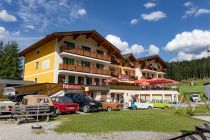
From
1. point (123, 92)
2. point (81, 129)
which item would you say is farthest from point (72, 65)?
point (81, 129)

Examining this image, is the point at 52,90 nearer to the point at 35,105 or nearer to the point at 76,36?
the point at 76,36

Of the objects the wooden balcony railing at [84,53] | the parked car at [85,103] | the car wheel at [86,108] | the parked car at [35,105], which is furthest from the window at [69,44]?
the parked car at [35,105]

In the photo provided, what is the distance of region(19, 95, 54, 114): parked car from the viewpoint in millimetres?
17609

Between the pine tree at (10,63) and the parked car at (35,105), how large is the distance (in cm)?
4554

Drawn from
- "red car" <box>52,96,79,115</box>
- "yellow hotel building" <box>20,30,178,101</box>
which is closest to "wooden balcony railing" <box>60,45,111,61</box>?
"yellow hotel building" <box>20,30,178,101</box>

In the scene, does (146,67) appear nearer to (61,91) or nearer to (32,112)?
(61,91)

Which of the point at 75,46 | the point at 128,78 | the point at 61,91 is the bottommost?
the point at 61,91

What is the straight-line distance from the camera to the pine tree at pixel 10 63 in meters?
62.5

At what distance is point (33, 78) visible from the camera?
1766 inches

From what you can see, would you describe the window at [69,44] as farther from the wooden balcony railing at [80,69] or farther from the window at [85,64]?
the window at [85,64]

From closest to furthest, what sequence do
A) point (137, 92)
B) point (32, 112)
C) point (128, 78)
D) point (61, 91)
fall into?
1. point (32, 112)
2. point (61, 91)
3. point (137, 92)
4. point (128, 78)

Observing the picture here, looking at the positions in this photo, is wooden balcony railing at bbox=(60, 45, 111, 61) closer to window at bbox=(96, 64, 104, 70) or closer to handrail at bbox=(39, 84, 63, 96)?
window at bbox=(96, 64, 104, 70)

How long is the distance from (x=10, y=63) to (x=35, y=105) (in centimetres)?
4992

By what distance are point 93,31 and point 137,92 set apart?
1343 centimetres
